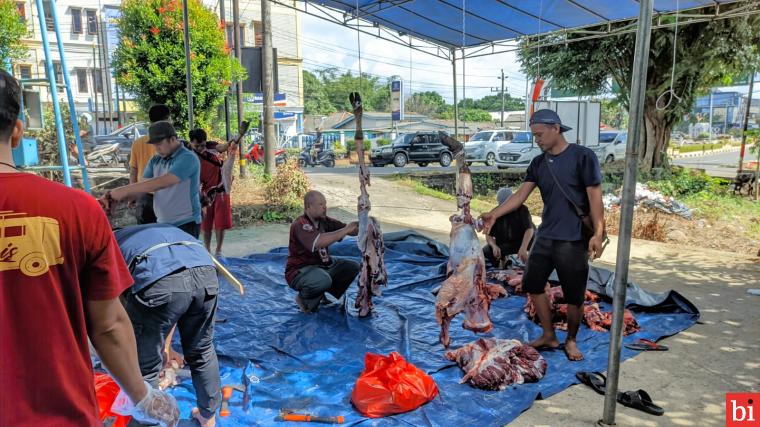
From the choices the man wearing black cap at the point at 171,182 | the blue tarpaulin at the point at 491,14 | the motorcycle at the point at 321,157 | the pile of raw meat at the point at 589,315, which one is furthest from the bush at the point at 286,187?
the motorcycle at the point at 321,157

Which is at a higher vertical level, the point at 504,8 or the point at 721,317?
the point at 504,8

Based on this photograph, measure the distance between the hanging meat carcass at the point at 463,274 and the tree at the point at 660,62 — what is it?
37.6 feet

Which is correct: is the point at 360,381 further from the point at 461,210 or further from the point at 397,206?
the point at 397,206

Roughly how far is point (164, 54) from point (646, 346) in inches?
384

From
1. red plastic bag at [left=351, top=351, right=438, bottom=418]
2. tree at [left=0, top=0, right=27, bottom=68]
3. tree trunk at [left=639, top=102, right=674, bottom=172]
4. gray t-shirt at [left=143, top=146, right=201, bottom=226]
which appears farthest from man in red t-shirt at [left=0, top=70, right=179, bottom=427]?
tree trunk at [left=639, top=102, right=674, bottom=172]

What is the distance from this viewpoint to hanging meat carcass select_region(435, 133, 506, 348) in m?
3.84

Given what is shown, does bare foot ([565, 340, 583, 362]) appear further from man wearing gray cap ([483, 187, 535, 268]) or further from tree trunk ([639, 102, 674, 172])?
tree trunk ([639, 102, 674, 172])

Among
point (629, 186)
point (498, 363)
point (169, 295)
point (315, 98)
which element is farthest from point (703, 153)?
point (315, 98)

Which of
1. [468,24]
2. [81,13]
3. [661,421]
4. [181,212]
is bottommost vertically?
[661,421]

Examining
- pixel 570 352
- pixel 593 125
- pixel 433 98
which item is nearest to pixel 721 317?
pixel 570 352

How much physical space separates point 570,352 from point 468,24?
6767 mm

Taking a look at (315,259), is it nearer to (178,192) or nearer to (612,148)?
(178,192)

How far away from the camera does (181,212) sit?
426 centimetres

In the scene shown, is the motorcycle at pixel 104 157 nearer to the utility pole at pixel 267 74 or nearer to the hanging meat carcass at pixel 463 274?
the utility pole at pixel 267 74
